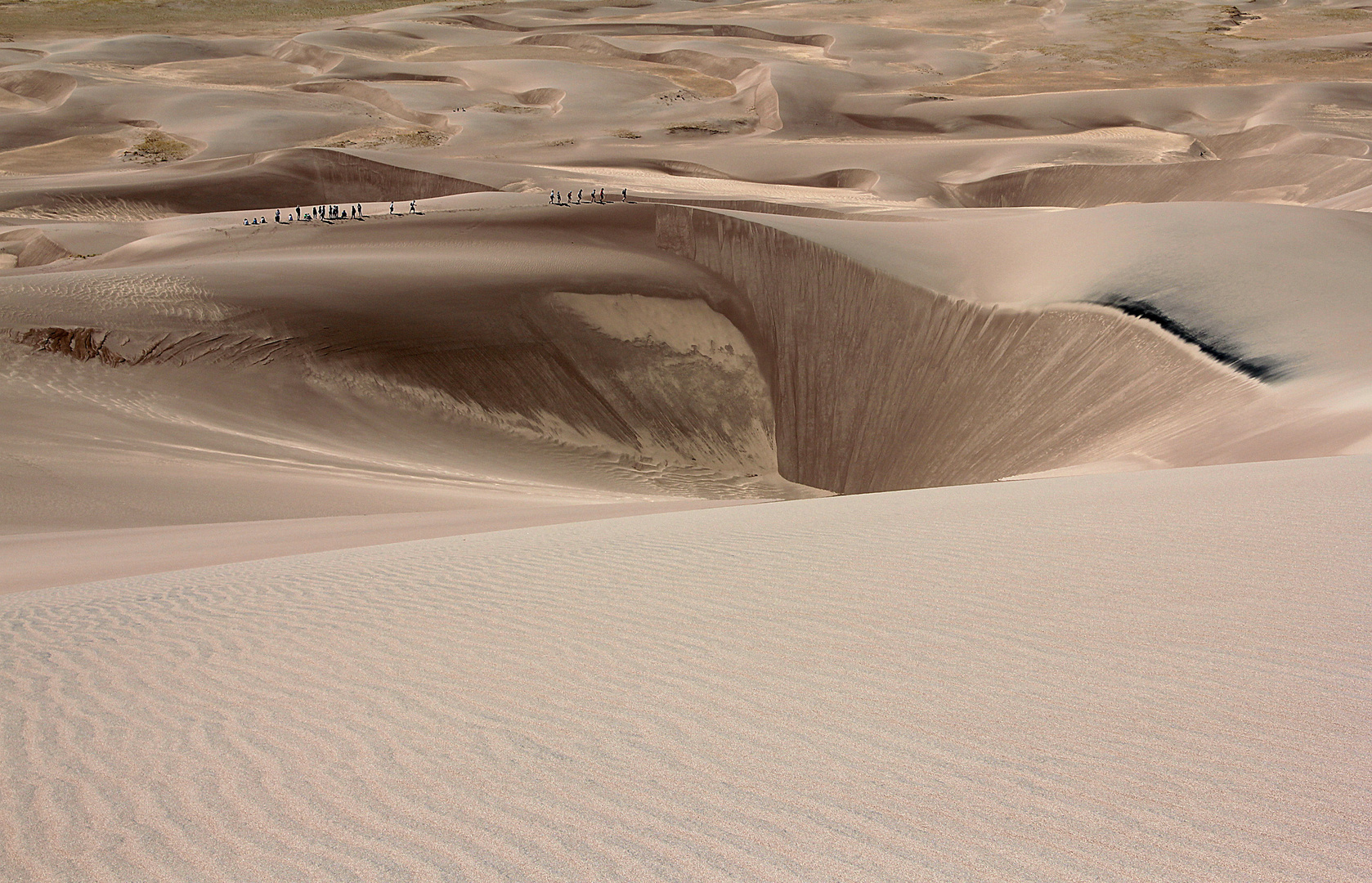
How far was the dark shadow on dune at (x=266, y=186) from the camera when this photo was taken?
3266 centimetres

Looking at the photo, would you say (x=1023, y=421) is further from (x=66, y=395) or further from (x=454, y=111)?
(x=454, y=111)

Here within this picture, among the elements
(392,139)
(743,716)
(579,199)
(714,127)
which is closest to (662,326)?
(579,199)

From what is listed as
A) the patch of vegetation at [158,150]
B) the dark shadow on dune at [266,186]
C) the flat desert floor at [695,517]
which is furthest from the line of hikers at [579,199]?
the patch of vegetation at [158,150]

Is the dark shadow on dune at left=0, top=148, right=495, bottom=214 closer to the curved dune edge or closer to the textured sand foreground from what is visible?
the curved dune edge

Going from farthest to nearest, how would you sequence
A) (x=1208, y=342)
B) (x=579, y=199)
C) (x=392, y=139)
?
(x=392, y=139) → (x=579, y=199) → (x=1208, y=342)

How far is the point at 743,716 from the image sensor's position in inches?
128

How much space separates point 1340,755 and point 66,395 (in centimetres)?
1350

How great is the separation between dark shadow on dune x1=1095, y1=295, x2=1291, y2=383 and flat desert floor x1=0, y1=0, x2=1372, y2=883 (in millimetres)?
64

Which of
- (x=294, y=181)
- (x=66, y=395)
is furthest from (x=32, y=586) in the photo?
(x=294, y=181)

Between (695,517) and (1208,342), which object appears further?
(1208,342)

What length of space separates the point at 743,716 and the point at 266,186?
34.8 metres

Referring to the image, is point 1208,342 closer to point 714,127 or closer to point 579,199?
point 579,199

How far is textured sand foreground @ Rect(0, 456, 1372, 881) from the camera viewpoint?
8.19ft

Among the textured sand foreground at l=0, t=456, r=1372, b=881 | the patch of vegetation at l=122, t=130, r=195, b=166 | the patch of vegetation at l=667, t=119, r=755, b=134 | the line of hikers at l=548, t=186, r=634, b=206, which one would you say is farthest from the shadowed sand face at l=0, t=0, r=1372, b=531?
the patch of vegetation at l=667, t=119, r=755, b=134
